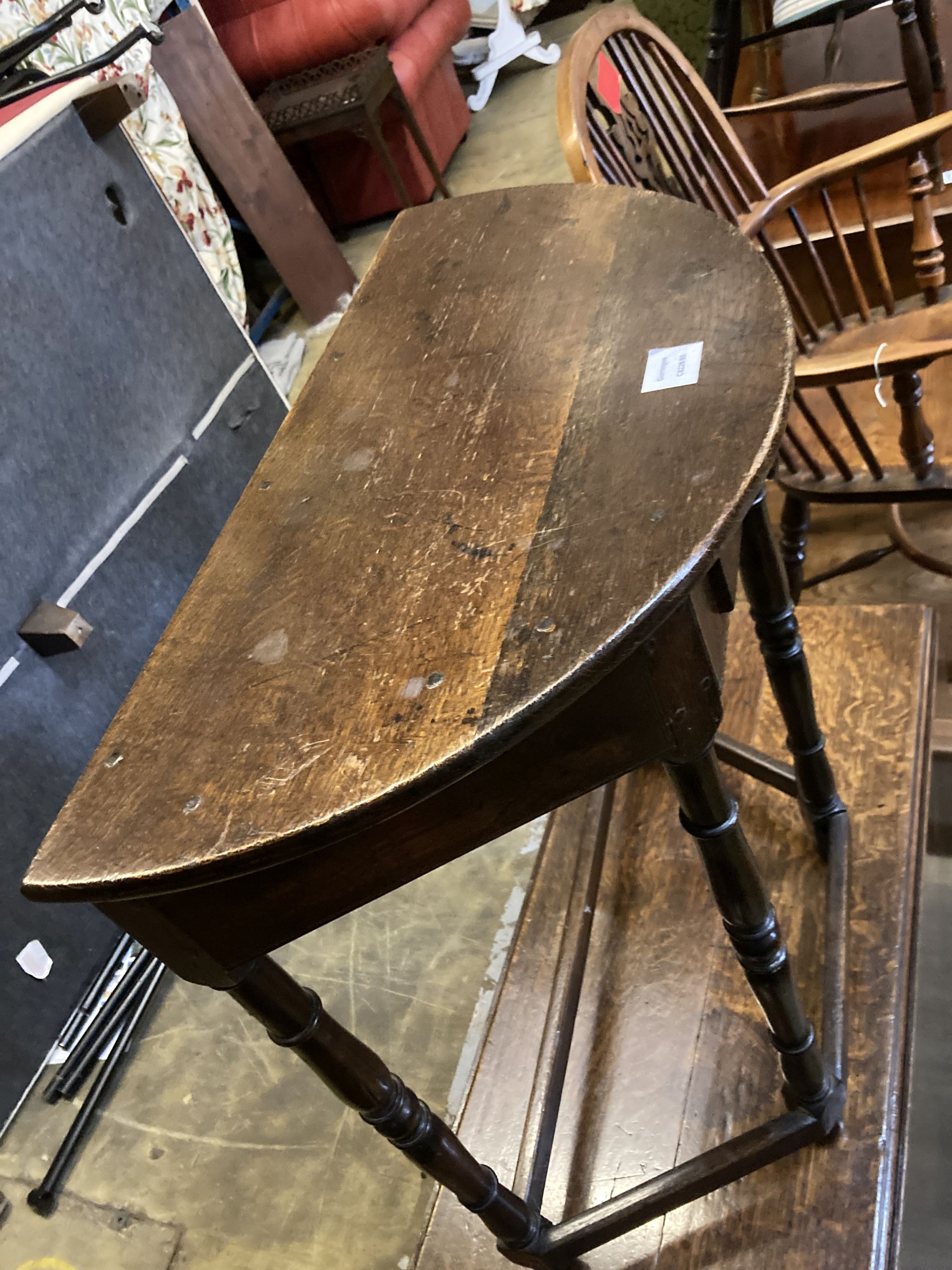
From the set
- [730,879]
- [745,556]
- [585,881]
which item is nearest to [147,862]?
[730,879]

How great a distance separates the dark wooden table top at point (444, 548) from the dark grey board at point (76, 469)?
2.05 ft

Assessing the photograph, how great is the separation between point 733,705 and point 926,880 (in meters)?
0.39

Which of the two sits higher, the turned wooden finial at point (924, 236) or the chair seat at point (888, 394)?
the turned wooden finial at point (924, 236)

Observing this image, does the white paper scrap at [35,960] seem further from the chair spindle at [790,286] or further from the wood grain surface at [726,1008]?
the chair spindle at [790,286]

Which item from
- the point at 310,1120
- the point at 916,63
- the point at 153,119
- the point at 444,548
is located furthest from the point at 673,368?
the point at 153,119

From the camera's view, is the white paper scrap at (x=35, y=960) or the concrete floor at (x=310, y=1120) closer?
the concrete floor at (x=310, y=1120)

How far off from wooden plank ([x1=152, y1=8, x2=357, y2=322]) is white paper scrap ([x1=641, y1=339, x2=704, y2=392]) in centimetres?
247

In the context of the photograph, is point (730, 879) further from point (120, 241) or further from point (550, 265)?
point (120, 241)

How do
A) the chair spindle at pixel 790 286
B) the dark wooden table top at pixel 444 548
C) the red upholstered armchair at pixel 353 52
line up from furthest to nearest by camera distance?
the red upholstered armchair at pixel 353 52
the chair spindle at pixel 790 286
the dark wooden table top at pixel 444 548

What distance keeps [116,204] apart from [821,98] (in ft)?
3.94

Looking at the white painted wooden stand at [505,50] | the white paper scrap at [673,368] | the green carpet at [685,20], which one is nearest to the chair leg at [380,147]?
the green carpet at [685,20]

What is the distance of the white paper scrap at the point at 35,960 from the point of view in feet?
4.25

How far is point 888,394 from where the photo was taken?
1362 millimetres

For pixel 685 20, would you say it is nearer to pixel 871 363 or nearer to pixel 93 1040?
pixel 871 363
